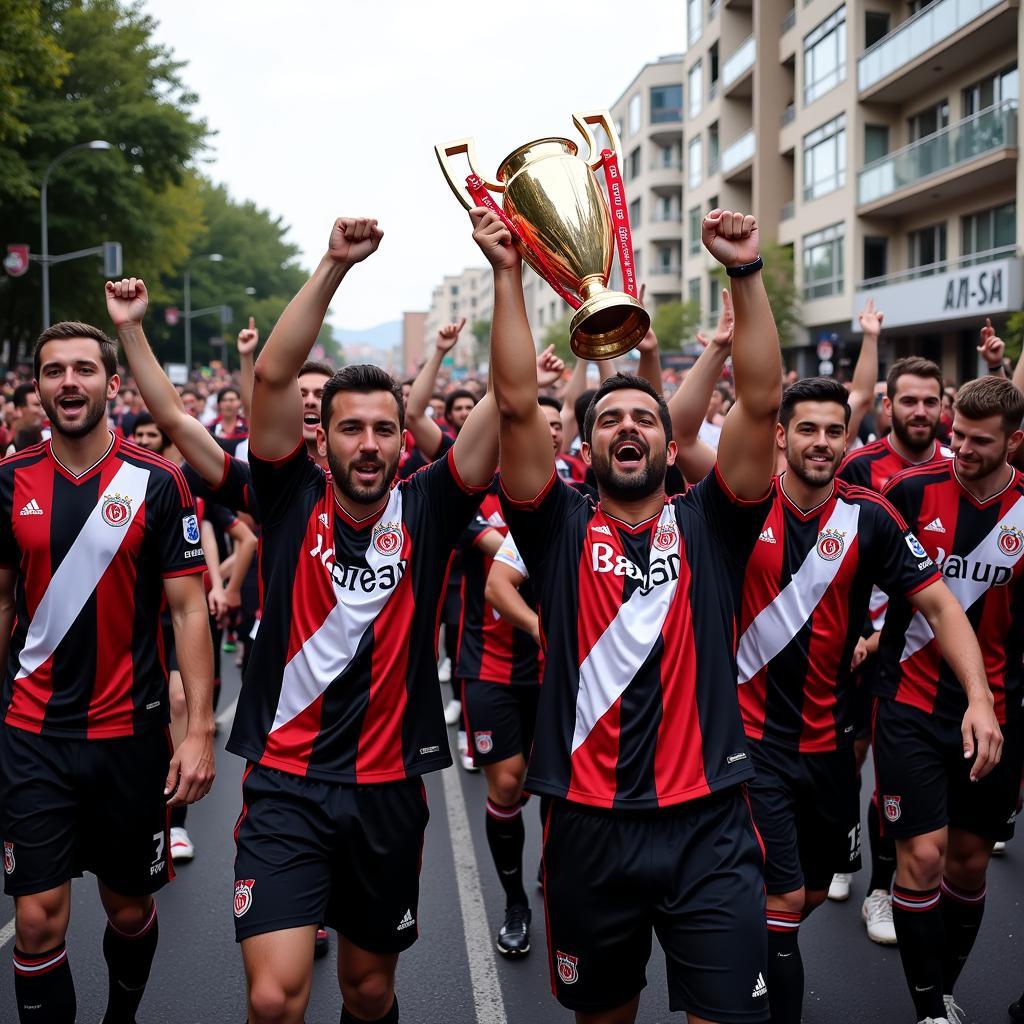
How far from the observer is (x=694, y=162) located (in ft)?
158

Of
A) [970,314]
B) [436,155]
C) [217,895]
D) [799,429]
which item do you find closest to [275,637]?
[436,155]

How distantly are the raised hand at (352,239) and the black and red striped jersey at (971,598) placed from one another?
8.32ft

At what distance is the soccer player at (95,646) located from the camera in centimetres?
395

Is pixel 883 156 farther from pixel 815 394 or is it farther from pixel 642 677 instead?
pixel 642 677

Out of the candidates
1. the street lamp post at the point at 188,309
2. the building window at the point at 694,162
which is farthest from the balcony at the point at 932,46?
the street lamp post at the point at 188,309

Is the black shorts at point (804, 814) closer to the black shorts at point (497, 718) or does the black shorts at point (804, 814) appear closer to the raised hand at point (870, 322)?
the black shorts at point (497, 718)

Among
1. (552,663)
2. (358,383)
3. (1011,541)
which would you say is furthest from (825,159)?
(552,663)

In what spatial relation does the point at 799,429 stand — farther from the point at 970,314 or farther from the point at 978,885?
the point at 970,314

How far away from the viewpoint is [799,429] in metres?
4.34

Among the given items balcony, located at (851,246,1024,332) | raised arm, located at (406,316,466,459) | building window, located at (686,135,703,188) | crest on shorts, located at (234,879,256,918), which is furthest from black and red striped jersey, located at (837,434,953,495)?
building window, located at (686,135,703,188)

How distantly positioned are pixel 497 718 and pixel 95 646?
2.14 meters

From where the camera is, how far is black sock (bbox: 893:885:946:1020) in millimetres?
4195

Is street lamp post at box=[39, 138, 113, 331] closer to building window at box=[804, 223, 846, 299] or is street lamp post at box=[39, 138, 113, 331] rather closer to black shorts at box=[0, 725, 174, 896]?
building window at box=[804, 223, 846, 299]

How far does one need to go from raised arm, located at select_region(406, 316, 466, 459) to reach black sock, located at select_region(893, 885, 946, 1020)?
12.2ft
